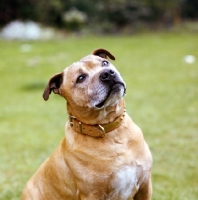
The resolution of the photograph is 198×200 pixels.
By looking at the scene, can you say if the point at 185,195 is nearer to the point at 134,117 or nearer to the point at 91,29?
the point at 134,117

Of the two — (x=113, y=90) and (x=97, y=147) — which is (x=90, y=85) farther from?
(x=97, y=147)

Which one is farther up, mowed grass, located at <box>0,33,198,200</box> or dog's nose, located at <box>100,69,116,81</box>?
dog's nose, located at <box>100,69,116,81</box>

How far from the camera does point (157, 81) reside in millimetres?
9812

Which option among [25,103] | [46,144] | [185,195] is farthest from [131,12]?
[185,195]

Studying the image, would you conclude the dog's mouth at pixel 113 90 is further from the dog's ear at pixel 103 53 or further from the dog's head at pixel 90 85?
the dog's ear at pixel 103 53

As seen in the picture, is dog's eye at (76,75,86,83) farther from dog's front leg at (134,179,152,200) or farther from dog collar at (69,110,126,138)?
dog's front leg at (134,179,152,200)

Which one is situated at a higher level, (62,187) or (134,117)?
(62,187)

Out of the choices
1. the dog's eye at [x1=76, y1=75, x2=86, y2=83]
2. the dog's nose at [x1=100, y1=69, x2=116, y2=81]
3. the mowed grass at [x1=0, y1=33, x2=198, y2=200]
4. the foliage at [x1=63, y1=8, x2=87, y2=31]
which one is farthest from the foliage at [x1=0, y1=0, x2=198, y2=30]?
the dog's nose at [x1=100, y1=69, x2=116, y2=81]

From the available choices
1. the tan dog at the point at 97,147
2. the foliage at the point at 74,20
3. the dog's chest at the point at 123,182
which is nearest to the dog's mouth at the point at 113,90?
the tan dog at the point at 97,147

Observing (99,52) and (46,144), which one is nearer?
(99,52)

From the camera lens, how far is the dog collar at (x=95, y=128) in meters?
3.20

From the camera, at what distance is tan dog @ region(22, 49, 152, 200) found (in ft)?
10.1

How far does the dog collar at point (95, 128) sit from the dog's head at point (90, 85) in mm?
103

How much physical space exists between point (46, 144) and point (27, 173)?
1.00m
